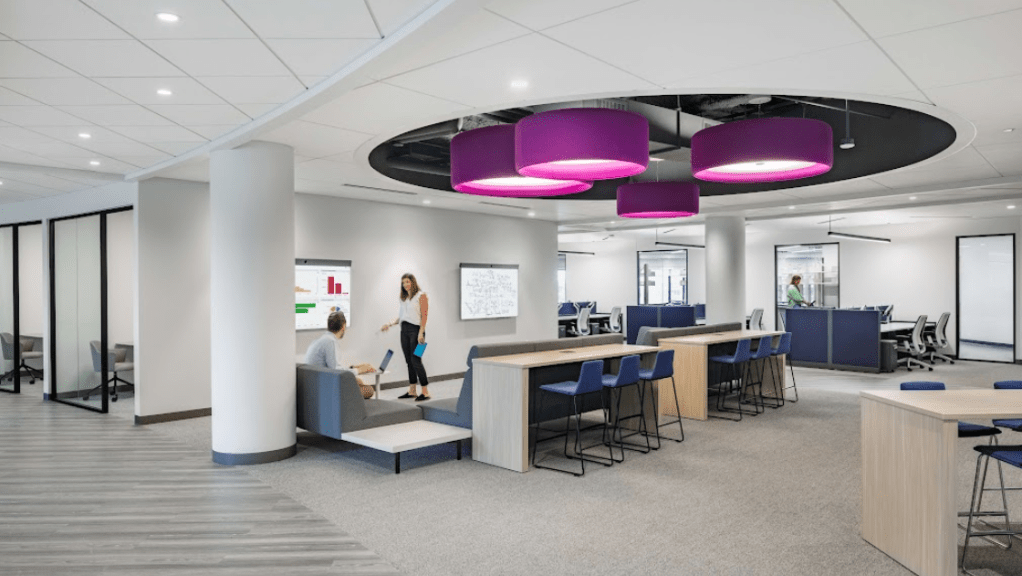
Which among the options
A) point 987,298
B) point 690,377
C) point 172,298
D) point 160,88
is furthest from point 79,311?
point 987,298

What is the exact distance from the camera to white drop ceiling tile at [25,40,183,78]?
3.80 metres

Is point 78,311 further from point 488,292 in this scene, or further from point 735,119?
point 735,119

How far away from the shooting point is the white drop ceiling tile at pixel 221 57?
3811 mm

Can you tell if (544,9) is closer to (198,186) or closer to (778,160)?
(778,160)

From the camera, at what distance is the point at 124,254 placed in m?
9.73

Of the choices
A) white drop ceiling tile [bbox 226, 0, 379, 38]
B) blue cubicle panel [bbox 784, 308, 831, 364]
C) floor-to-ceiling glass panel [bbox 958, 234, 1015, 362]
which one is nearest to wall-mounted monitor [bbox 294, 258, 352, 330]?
white drop ceiling tile [bbox 226, 0, 379, 38]

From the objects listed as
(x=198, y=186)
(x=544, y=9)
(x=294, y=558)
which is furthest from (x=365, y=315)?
(x=544, y=9)

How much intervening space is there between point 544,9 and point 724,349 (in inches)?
294

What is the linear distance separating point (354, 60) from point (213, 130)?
2.50 m

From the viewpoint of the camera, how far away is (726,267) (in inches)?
506

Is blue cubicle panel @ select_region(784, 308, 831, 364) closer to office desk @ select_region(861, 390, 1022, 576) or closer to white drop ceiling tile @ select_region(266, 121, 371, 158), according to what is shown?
office desk @ select_region(861, 390, 1022, 576)

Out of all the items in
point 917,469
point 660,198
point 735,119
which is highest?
point 735,119

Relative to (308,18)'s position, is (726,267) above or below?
below

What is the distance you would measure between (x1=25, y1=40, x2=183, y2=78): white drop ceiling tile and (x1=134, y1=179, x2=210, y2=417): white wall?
4.01 metres
